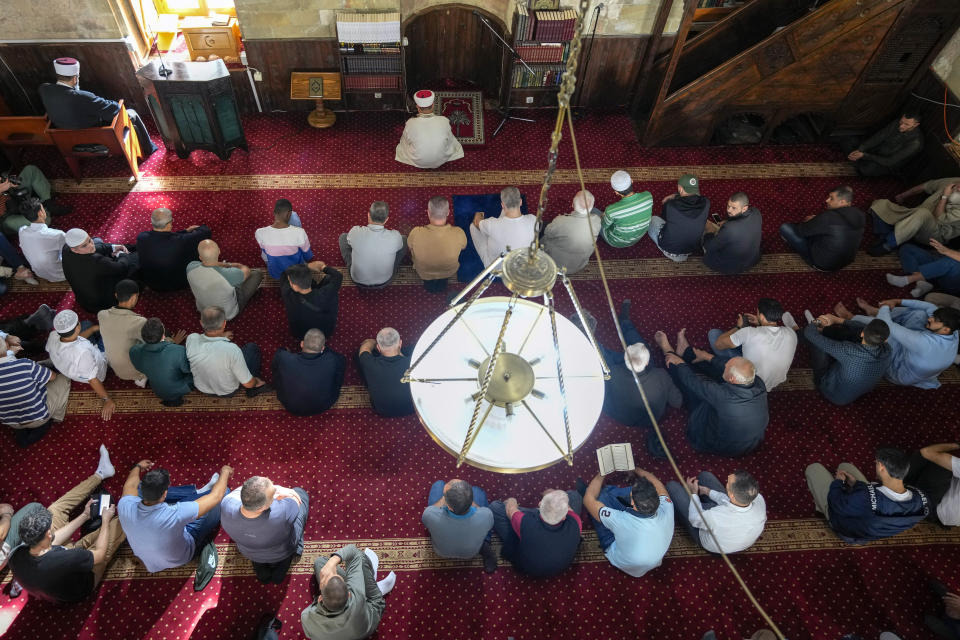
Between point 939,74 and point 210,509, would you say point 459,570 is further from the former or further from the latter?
point 939,74

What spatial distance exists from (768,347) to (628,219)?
1.51 metres

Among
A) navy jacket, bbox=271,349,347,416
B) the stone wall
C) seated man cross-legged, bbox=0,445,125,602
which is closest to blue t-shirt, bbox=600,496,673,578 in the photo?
navy jacket, bbox=271,349,347,416

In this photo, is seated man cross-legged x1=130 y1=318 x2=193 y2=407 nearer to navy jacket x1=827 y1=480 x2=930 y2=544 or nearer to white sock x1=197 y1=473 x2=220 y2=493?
white sock x1=197 y1=473 x2=220 y2=493

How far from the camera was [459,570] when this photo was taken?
4.12m

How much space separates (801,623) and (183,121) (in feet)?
20.2

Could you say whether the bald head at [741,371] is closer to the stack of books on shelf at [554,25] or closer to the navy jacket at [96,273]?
the stack of books on shelf at [554,25]

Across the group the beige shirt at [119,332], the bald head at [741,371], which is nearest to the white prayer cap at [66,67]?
the beige shirt at [119,332]

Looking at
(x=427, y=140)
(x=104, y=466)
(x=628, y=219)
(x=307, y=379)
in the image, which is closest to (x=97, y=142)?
(x=427, y=140)

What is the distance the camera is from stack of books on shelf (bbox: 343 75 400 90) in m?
6.30

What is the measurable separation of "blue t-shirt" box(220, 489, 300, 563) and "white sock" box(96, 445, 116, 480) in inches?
42.5

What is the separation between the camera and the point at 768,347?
4.57 metres

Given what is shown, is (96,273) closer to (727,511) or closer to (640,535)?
(640,535)

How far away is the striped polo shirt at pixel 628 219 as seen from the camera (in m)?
5.25

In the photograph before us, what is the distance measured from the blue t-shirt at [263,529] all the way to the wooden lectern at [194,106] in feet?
11.6
